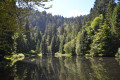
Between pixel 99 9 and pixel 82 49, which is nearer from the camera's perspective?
pixel 82 49

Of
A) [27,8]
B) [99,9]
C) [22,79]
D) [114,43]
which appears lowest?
[22,79]

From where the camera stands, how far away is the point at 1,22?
23.8 ft

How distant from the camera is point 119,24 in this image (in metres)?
34.9

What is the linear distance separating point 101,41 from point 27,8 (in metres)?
35.5

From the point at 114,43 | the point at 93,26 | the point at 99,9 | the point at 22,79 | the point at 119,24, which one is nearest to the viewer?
the point at 22,79

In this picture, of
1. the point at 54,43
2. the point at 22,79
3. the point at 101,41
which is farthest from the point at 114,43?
the point at 54,43

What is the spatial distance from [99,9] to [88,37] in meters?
19.0

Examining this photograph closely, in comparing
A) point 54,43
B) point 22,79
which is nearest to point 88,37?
point 22,79

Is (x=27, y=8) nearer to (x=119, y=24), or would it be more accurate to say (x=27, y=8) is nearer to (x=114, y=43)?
(x=119, y=24)

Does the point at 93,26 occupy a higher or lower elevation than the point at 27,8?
higher

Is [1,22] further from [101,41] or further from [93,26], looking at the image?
[93,26]

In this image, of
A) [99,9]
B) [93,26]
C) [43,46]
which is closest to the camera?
[93,26]

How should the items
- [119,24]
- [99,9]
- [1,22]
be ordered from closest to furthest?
[1,22], [119,24], [99,9]

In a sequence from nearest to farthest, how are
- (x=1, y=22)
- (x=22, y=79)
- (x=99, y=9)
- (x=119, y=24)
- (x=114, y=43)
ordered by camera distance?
(x=1, y=22), (x=22, y=79), (x=119, y=24), (x=114, y=43), (x=99, y=9)
